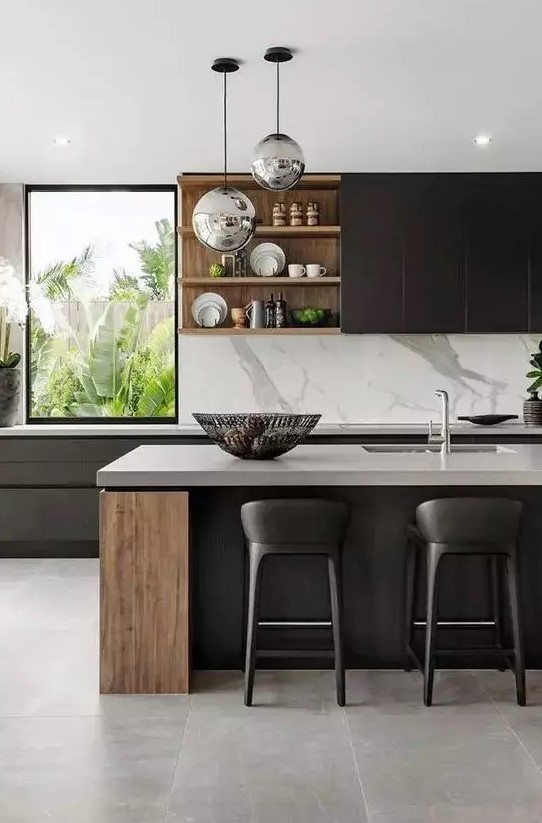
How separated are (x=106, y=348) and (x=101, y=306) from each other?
0.31 m

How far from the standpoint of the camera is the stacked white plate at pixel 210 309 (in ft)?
21.1

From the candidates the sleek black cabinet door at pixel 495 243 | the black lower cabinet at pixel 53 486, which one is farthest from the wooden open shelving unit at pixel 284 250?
the black lower cabinet at pixel 53 486

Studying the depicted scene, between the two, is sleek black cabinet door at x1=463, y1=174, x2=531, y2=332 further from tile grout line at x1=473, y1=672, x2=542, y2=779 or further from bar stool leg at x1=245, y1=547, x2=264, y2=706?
bar stool leg at x1=245, y1=547, x2=264, y2=706

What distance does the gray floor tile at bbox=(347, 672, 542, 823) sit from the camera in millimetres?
2547

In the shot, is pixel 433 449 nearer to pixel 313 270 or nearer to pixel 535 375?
pixel 535 375

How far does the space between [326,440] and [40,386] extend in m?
2.21

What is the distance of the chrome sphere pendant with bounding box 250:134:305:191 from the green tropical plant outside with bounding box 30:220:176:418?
9.82 feet

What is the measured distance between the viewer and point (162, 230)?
676 cm

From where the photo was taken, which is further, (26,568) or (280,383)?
(280,383)

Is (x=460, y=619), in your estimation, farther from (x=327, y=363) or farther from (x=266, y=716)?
(x=327, y=363)

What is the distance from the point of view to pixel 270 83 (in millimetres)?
4379

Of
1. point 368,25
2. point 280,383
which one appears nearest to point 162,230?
point 280,383

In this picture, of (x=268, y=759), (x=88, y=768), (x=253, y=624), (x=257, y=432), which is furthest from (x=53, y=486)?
(x=268, y=759)

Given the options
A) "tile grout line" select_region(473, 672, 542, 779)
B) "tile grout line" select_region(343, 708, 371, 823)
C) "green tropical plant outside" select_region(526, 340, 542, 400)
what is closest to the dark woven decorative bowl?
"tile grout line" select_region(343, 708, 371, 823)
